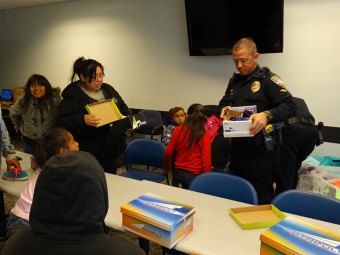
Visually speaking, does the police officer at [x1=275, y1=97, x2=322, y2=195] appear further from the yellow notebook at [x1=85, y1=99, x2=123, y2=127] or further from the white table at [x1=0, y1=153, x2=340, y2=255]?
the yellow notebook at [x1=85, y1=99, x2=123, y2=127]

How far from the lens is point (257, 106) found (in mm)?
2207

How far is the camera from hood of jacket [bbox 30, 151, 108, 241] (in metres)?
0.97

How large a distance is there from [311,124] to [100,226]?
8.19 ft

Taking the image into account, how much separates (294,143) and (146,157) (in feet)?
4.47

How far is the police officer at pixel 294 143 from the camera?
2.90 meters

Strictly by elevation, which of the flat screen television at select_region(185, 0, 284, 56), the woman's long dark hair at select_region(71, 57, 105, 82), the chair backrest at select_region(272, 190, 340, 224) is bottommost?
the chair backrest at select_region(272, 190, 340, 224)

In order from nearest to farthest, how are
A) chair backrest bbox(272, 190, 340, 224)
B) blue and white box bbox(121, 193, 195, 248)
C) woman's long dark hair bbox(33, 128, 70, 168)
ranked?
1. blue and white box bbox(121, 193, 195, 248)
2. chair backrest bbox(272, 190, 340, 224)
3. woman's long dark hair bbox(33, 128, 70, 168)

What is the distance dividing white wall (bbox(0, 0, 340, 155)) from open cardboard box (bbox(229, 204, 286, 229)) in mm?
2357

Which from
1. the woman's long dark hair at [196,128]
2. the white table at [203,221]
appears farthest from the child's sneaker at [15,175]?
the woman's long dark hair at [196,128]

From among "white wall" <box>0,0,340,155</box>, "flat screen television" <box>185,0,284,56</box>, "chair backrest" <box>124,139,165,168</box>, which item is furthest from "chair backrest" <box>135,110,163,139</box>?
"chair backrest" <box>124,139,165,168</box>

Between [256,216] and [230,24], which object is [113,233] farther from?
[230,24]

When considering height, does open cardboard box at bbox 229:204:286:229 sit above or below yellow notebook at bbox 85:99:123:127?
below

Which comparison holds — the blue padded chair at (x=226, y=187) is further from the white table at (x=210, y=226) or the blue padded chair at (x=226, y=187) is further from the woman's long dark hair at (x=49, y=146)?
the woman's long dark hair at (x=49, y=146)

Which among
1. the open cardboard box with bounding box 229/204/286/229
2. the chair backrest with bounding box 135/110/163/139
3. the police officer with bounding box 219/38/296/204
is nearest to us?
the open cardboard box with bounding box 229/204/286/229
